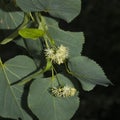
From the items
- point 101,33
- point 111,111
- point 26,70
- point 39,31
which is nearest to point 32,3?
point 39,31

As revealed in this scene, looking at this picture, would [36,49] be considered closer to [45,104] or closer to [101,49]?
[45,104]

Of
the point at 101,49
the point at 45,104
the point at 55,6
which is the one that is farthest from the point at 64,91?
the point at 101,49

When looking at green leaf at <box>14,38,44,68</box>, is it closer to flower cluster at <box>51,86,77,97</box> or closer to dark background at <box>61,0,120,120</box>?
flower cluster at <box>51,86,77,97</box>

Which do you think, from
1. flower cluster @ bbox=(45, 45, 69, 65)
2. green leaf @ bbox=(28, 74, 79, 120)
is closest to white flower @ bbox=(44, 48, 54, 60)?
flower cluster @ bbox=(45, 45, 69, 65)

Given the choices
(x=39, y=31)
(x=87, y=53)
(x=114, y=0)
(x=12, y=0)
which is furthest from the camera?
(x=114, y=0)

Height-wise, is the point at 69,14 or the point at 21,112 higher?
the point at 69,14

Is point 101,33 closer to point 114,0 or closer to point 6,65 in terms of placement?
point 114,0

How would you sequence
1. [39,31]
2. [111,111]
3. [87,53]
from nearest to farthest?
[39,31], [111,111], [87,53]

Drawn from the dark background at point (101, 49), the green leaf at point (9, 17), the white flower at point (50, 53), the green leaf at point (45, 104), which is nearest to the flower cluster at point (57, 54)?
the white flower at point (50, 53)
